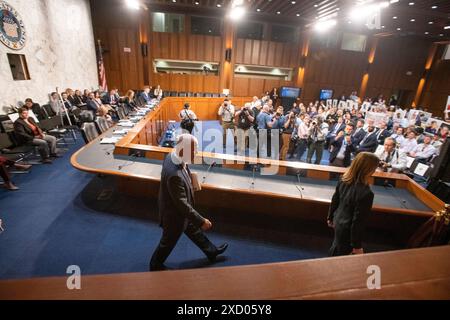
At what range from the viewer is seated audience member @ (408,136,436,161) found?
21.0 feet

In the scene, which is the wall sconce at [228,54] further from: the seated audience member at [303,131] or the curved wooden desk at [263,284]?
the curved wooden desk at [263,284]

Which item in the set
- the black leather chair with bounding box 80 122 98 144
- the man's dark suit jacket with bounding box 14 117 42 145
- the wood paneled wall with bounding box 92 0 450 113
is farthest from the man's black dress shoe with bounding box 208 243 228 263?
the wood paneled wall with bounding box 92 0 450 113

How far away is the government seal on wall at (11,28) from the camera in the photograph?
6.15m

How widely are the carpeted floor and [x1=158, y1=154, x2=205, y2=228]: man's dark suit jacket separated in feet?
3.05

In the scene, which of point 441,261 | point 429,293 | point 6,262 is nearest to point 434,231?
point 441,261

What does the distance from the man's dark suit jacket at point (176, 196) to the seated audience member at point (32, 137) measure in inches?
190

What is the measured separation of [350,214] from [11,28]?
9147 mm

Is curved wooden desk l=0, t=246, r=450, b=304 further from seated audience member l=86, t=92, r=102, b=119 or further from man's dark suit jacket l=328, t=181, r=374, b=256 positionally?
seated audience member l=86, t=92, r=102, b=119

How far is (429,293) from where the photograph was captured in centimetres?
56

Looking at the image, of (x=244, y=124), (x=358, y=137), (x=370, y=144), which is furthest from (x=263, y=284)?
(x=244, y=124)

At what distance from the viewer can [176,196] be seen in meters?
2.27

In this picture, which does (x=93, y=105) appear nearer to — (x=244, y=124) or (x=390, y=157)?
(x=244, y=124)

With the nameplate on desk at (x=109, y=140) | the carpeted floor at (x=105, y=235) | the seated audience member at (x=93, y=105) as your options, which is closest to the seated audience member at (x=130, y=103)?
the seated audience member at (x=93, y=105)
